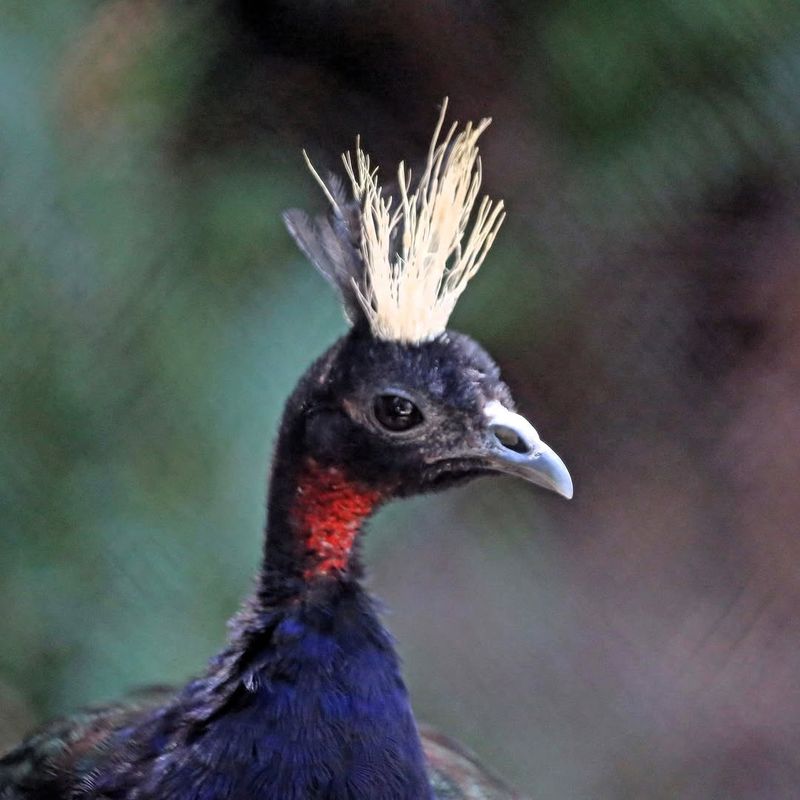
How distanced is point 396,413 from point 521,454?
0.15 m

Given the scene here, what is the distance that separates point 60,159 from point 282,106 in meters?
0.44

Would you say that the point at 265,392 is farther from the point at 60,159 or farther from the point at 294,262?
the point at 60,159

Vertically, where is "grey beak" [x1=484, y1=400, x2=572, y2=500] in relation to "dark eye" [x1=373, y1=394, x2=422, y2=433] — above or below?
below

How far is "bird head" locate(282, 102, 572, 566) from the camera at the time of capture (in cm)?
133

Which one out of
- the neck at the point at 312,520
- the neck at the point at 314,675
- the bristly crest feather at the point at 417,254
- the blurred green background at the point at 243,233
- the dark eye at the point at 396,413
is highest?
the blurred green background at the point at 243,233

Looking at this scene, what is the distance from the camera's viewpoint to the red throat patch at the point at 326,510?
137 cm

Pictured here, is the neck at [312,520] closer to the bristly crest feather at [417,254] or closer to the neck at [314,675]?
the neck at [314,675]

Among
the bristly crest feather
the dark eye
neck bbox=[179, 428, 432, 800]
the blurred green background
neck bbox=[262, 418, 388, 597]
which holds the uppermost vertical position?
the blurred green background

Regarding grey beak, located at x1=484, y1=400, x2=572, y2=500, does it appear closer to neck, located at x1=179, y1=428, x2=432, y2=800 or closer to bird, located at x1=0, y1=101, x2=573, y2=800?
bird, located at x1=0, y1=101, x2=573, y2=800

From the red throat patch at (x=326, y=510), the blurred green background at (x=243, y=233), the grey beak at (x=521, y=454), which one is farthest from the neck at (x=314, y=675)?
the blurred green background at (x=243, y=233)

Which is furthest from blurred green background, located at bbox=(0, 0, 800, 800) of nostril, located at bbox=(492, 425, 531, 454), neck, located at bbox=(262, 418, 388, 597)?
nostril, located at bbox=(492, 425, 531, 454)

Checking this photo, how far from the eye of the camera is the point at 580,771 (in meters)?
2.66

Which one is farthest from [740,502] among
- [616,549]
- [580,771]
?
[580,771]

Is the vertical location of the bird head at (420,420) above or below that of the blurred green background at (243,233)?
below
